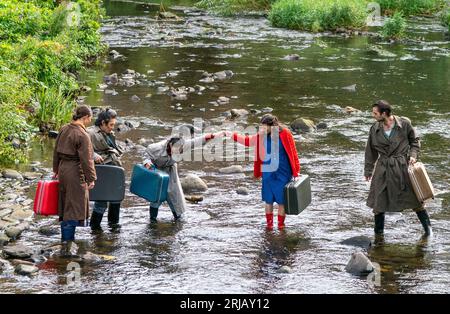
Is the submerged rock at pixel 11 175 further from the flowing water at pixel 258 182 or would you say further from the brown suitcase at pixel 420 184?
the brown suitcase at pixel 420 184

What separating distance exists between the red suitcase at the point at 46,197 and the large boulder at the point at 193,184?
3615 millimetres

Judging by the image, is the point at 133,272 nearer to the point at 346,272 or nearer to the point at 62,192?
the point at 62,192

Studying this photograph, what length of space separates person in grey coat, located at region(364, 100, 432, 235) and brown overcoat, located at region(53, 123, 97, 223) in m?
3.65

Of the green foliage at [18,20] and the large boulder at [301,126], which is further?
the green foliage at [18,20]

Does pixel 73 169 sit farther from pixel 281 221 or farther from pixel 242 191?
pixel 242 191

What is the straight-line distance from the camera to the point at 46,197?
1038cm

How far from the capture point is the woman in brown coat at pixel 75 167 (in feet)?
33.3

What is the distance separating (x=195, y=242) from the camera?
11.1m

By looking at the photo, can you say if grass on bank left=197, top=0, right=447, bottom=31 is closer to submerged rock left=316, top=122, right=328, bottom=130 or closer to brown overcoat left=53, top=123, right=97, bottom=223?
submerged rock left=316, top=122, right=328, bottom=130

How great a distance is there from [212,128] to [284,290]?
1000cm

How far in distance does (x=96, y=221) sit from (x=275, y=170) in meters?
2.55

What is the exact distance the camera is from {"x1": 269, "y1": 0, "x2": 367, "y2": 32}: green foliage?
37.5 meters

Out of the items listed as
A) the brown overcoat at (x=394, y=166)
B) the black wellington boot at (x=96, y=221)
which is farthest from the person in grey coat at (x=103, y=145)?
the brown overcoat at (x=394, y=166)
